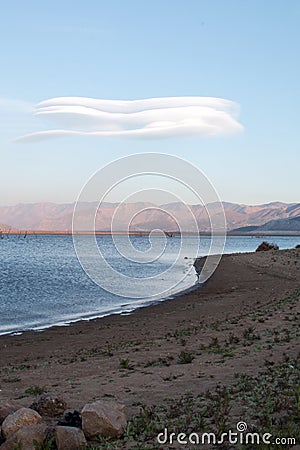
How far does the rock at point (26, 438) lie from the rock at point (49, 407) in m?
1.01

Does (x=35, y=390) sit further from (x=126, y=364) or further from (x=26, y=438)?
(x=26, y=438)

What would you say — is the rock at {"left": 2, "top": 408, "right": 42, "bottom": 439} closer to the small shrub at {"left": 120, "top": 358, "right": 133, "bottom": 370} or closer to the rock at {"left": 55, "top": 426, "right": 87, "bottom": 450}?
the rock at {"left": 55, "top": 426, "right": 87, "bottom": 450}

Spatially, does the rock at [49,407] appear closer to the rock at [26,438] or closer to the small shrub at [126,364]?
the rock at [26,438]

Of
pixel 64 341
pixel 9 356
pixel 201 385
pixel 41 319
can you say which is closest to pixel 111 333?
pixel 64 341

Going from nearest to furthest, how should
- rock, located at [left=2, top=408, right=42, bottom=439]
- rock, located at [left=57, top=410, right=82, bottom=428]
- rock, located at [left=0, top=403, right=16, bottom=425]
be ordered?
rock, located at [left=2, top=408, right=42, bottom=439], rock, located at [left=57, top=410, right=82, bottom=428], rock, located at [left=0, top=403, right=16, bottom=425]

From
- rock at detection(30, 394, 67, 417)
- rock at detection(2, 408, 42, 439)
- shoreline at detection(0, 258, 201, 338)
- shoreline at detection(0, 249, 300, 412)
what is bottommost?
shoreline at detection(0, 258, 201, 338)

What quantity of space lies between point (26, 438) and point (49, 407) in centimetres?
122

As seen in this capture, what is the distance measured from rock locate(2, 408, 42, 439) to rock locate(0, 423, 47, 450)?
17 centimetres

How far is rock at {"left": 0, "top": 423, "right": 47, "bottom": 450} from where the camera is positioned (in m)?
6.72

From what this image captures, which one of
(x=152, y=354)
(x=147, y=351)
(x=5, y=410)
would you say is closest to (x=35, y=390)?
(x=5, y=410)

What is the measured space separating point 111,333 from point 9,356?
13.8ft

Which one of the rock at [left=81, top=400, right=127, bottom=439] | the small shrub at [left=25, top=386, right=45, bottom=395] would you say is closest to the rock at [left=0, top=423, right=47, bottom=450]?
the rock at [left=81, top=400, right=127, bottom=439]

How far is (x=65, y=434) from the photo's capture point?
6.78 metres

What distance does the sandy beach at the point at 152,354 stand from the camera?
→ 9.76 meters
